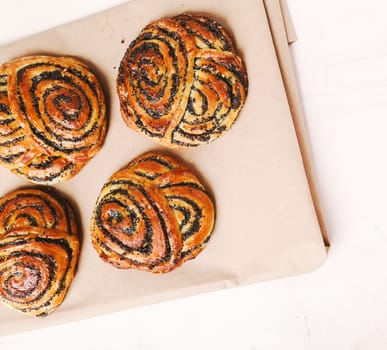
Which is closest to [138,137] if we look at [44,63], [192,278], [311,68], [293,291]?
[44,63]

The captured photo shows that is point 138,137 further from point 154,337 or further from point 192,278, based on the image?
point 154,337

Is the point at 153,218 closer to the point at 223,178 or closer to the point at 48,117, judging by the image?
the point at 223,178

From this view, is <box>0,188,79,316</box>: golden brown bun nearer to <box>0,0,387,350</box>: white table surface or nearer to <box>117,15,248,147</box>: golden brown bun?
<box>0,0,387,350</box>: white table surface

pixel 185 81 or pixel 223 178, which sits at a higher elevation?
pixel 185 81

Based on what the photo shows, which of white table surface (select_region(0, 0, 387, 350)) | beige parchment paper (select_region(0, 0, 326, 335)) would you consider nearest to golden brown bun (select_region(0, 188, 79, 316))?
beige parchment paper (select_region(0, 0, 326, 335))

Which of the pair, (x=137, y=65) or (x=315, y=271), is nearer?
(x=137, y=65)

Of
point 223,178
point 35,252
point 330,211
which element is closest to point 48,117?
point 35,252
